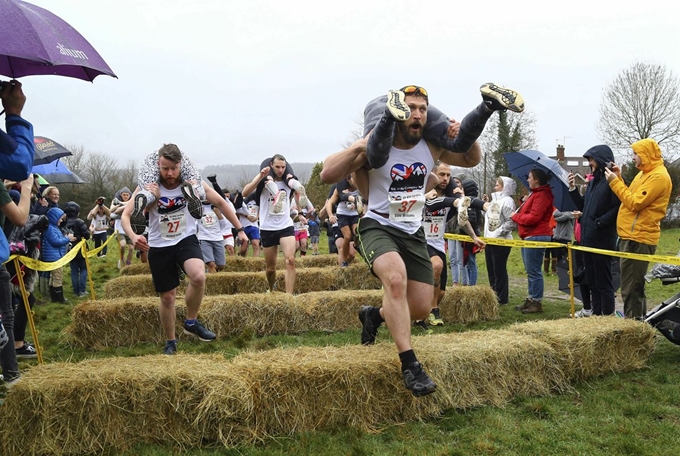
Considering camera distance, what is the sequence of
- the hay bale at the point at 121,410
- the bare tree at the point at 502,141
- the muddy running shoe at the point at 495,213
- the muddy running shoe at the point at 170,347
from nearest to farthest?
1. the hay bale at the point at 121,410
2. the muddy running shoe at the point at 170,347
3. the muddy running shoe at the point at 495,213
4. the bare tree at the point at 502,141

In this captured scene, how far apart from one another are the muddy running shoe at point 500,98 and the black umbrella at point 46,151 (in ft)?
23.6

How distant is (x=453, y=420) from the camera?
429cm

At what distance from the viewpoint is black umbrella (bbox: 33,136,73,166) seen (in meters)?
8.95

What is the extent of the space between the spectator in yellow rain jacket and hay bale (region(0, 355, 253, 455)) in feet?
15.4

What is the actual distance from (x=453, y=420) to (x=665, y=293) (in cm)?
804

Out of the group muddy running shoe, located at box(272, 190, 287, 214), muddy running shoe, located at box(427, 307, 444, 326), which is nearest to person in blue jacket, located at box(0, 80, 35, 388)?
muddy running shoe, located at box(427, 307, 444, 326)

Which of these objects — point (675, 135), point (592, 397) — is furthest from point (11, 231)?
point (675, 135)

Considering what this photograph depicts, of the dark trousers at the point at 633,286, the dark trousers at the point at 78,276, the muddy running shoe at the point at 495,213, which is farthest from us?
the dark trousers at the point at 78,276

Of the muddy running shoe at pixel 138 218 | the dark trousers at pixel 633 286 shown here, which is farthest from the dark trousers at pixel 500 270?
the muddy running shoe at pixel 138 218

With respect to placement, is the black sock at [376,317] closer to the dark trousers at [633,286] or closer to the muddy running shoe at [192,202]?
the muddy running shoe at [192,202]

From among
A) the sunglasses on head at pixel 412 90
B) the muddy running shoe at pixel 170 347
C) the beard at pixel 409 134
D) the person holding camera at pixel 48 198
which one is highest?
the sunglasses on head at pixel 412 90

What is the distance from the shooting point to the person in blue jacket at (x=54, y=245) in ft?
34.2

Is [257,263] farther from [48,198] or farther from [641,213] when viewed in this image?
[641,213]

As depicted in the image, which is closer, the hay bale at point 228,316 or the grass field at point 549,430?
the grass field at point 549,430
